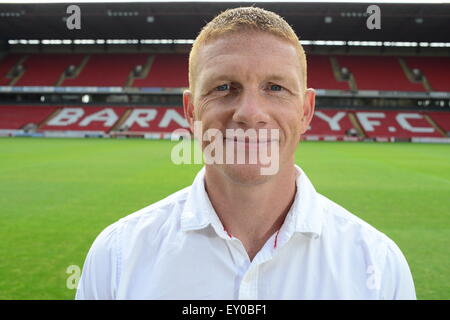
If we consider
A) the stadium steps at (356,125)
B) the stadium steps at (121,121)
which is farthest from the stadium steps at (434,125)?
the stadium steps at (121,121)

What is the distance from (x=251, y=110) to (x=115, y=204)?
6.69 metres

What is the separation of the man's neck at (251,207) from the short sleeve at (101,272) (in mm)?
477

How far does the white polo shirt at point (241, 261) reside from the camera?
1571 millimetres

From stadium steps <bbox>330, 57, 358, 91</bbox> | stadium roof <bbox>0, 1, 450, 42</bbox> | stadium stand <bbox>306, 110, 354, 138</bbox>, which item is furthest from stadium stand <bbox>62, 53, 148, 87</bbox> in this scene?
stadium steps <bbox>330, 57, 358, 91</bbox>

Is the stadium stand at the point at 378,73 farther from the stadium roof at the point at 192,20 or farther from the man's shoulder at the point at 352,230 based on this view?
the man's shoulder at the point at 352,230

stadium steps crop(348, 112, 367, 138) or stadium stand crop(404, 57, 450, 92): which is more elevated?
stadium stand crop(404, 57, 450, 92)

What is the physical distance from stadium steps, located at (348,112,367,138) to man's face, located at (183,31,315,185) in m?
32.4

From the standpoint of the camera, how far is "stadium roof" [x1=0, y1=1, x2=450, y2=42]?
29.9 metres

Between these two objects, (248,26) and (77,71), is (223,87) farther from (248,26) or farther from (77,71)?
(77,71)

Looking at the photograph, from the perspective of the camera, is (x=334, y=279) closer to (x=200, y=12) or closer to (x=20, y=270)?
(x=20, y=270)

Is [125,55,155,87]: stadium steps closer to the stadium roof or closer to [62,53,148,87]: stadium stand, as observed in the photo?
[62,53,148,87]: stadium stand

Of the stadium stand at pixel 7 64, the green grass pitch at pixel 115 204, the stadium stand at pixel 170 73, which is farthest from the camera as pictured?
the stadium stand at pixel 7 64

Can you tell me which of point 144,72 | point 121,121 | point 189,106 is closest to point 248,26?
point 189,106

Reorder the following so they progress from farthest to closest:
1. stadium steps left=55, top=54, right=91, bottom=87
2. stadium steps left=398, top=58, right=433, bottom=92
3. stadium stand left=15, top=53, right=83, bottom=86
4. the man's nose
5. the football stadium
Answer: stadium steps left=55, top=54, right=91, bottom=87, stadium stand left=15, top=53, right=83, bottom=86, stadium steps left=398, top=58, right=433, bottom=92, the football stadium, the man's nose
